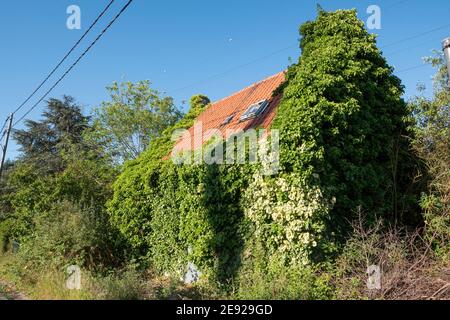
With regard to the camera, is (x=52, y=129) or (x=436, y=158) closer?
(x=436, y=158)

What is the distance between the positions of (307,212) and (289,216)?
383 millimetres

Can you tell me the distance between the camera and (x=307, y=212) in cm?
853

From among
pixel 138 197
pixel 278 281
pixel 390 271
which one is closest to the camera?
pixel 390 271

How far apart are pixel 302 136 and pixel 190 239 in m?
4.25

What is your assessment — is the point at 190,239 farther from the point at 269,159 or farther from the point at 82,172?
the point at 82,172

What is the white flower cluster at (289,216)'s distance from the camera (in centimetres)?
852

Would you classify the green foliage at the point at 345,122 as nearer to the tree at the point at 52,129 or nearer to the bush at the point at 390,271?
the bush at the point at 390,271

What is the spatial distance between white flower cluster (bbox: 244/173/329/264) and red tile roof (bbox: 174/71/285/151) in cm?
299

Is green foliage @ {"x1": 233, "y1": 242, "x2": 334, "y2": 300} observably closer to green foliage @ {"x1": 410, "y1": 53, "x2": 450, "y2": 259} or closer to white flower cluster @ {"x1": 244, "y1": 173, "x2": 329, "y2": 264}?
white flower cluster @ {"x1": 244, "y1": 173, "x2": 329, "y2": 264}

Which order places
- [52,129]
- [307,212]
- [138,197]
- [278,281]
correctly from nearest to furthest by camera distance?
1. [278,281]
2. [307,212]
3. [138,197]
4. [52,129]

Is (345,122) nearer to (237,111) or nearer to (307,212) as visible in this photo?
(307,212)

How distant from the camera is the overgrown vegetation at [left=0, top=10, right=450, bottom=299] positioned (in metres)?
8.32

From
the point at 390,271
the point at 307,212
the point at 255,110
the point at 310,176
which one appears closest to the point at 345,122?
the point at 310,176
